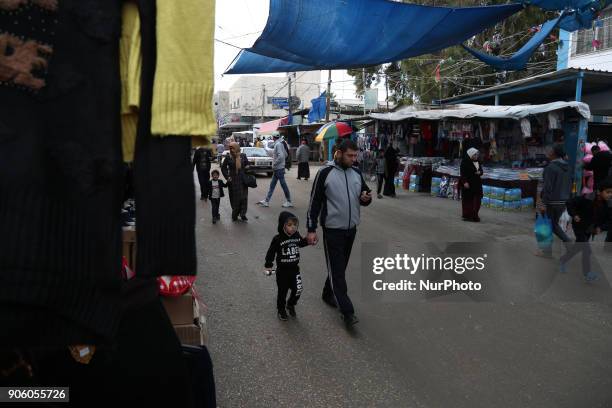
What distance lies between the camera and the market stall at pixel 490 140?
1158 cm

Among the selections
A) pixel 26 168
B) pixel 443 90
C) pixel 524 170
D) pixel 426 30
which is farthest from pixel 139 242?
pixel 443 90

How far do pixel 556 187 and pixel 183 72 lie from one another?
7.38m

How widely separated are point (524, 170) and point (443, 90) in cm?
1629

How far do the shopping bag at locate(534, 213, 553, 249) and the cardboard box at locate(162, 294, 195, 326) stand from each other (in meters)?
5.88

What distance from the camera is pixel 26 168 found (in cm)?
119

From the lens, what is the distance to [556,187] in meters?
7.37

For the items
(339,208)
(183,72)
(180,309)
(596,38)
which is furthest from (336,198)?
(596,38)

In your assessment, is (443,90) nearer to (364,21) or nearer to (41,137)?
(364,21)

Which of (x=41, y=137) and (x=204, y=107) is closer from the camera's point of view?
(x=41, y=137)

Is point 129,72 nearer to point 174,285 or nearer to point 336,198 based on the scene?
point 174,285

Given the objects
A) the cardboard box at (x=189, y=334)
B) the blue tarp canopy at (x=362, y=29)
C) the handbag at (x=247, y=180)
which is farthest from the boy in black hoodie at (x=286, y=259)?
the handbag at (x=247, y=180)

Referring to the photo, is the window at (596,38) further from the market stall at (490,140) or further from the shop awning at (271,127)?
the shop awning at (271,127)

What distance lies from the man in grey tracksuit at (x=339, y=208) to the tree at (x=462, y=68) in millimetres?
13782

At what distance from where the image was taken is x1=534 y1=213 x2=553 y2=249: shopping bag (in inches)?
279
